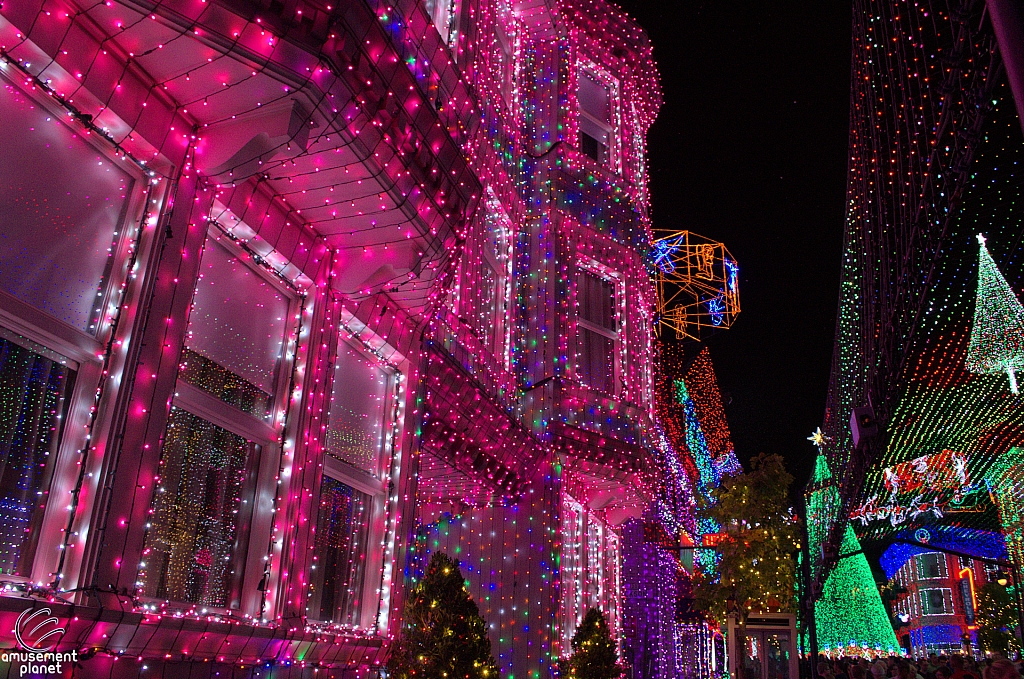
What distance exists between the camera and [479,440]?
398 inches

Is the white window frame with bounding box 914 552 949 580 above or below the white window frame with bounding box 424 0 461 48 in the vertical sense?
above

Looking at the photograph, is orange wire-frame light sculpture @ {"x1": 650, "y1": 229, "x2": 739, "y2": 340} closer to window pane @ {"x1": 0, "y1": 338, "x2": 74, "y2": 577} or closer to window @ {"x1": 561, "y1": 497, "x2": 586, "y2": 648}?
window @ {"x1": 561, "y1": 497, "x2": 586, "y2": 648}

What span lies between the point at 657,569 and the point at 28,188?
1536cm

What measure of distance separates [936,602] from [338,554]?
4391 inches

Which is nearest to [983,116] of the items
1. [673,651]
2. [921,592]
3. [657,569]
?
[657,569]

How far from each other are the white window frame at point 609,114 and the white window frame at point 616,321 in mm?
2053

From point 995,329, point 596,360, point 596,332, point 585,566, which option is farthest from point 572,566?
point 995,329

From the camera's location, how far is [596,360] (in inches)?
520

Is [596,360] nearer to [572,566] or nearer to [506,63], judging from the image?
[572,566]

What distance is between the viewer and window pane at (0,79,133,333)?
171 inches

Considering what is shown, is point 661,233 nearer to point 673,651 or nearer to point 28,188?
point 673,651

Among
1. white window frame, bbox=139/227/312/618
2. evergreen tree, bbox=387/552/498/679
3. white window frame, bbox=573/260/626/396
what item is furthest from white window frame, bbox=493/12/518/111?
evergreen tree, bbox=387/552/498/679

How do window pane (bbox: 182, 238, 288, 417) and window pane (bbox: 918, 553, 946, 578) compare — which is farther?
window pane (bbox: 918, 553, 946, 578)

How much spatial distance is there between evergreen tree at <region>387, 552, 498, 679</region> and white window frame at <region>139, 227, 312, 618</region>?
1829mm
